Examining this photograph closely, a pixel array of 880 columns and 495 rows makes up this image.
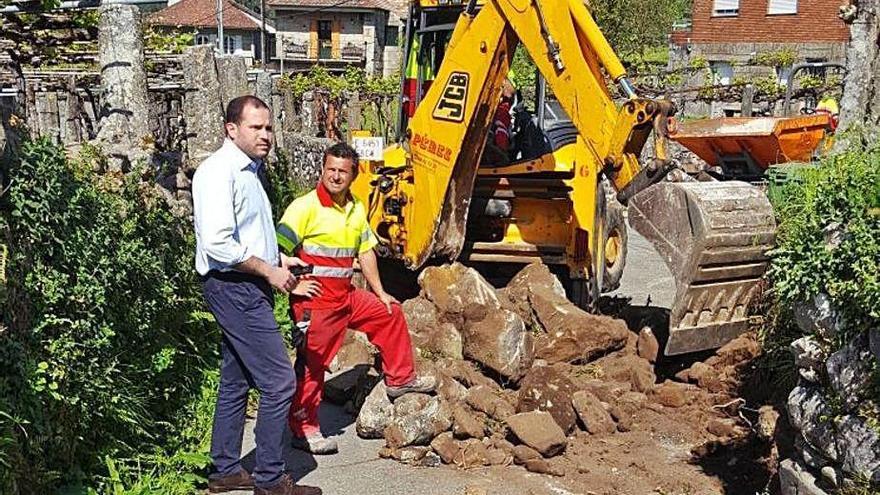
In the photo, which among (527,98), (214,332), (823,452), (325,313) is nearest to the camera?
(823,452)

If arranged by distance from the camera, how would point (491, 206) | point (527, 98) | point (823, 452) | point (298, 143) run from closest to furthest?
point (823, 452) < point (491, 206) < point (527, 98) < point (298, 143)

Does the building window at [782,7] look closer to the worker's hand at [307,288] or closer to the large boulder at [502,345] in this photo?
the large boulder at [502,345]

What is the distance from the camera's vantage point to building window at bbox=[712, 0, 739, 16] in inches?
1271

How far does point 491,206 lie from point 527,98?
10.5ft

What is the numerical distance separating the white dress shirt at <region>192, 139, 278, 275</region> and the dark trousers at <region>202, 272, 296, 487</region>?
147 millimetres

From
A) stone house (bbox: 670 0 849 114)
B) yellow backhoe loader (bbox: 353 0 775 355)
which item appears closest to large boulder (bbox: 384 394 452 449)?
yellow backhoe loader (bbox: 353 0 775 355)

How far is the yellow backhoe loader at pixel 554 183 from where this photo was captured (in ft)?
20.9

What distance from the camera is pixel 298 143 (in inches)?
Answer: 552

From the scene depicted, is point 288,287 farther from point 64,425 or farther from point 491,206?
point 491,206

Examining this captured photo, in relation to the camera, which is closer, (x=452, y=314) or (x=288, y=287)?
(x=288, y=287)

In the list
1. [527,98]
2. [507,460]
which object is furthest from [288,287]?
[527,98]

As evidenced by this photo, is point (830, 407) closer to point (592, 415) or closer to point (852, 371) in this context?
point (852, 371)

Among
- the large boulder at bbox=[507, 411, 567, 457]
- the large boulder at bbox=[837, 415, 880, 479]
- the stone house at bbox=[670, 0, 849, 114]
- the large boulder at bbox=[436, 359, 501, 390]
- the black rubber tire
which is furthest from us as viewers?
the stone house at bbox=[670, 0, 849, 114]

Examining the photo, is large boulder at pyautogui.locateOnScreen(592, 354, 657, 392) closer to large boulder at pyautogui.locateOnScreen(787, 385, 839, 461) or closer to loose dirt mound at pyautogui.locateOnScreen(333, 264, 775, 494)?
loose dirt mound at pyautogui.locateOnScreen(333, 264, 775, 494)
